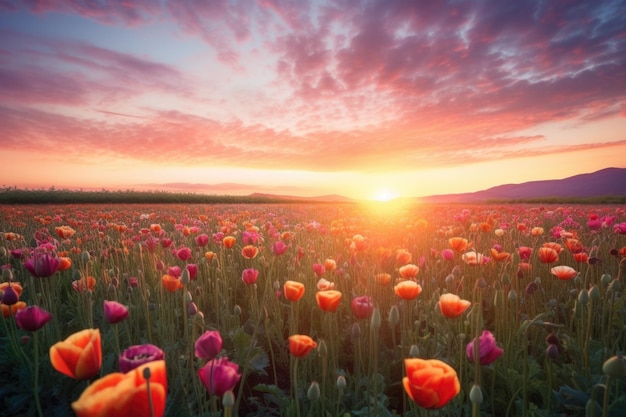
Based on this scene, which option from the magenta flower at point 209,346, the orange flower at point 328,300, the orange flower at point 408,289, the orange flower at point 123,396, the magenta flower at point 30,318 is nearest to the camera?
the orange flower at point 123,396

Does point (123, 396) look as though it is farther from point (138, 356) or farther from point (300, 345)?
point (300, 345)

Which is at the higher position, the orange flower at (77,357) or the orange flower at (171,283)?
the orange flower at (77,357)

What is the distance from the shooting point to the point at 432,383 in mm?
938

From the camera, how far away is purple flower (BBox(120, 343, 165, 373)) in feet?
2.98

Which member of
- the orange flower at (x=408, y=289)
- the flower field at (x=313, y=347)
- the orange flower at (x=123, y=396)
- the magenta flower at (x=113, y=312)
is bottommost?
the flower field at (x=313, y=347)

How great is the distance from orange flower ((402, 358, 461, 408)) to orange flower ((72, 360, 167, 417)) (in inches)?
23.5

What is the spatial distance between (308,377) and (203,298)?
131 cm

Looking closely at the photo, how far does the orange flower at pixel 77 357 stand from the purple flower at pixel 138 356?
0.08 meters

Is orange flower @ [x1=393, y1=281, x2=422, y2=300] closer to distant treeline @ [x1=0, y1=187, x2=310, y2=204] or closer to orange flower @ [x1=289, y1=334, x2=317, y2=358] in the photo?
orange flower @ [x1=289, y1=334, x2=317, y2=358]

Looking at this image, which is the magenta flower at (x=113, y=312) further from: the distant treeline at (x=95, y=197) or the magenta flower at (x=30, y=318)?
the distant treeline at (x=95, y=197)

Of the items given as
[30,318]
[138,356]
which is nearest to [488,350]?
[138,356]

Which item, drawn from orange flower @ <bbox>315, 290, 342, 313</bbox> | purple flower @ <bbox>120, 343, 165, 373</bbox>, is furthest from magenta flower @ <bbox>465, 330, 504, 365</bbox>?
purple flower @ <bbox>120, 343, 165, 373</bbox>

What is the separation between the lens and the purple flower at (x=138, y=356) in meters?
0.91

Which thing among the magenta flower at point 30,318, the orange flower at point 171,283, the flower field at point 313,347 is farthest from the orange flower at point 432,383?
the orange flower at point 171,283
